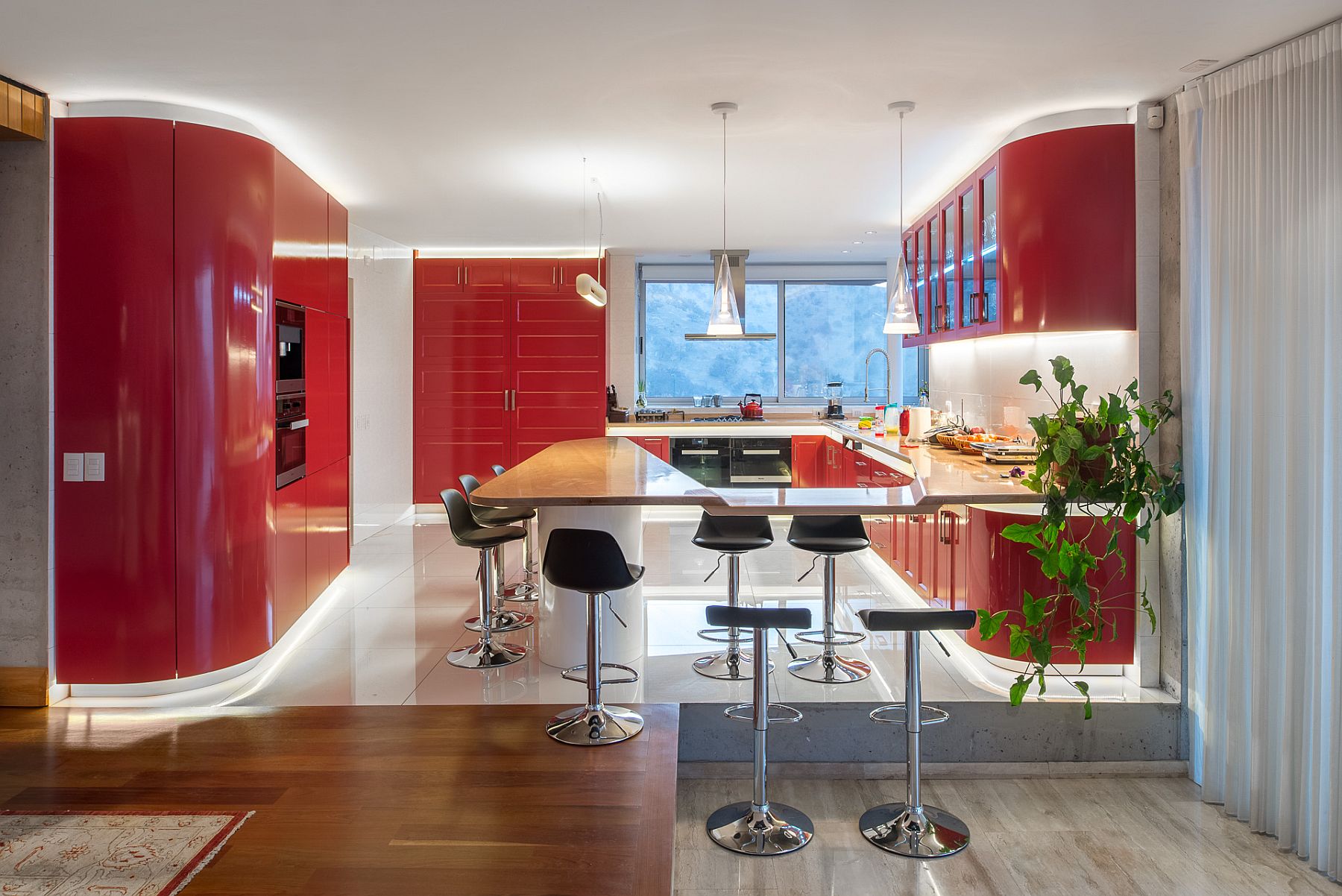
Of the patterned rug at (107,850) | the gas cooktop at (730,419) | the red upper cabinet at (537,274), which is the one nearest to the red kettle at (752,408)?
the gas cooktop at (730,419)

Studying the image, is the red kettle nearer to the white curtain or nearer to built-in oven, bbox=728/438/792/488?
built-in oven, bbox=728/438/792/488

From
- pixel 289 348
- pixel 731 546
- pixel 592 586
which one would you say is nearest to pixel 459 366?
pixel 289 348

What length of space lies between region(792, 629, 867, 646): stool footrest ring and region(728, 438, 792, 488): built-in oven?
12.1ft

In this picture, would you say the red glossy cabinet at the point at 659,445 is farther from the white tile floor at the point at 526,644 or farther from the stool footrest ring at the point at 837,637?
the stool footrest ring at the point at 837,637

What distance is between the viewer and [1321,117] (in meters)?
2.91

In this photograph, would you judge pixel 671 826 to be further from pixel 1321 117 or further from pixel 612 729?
pixel 1321 117

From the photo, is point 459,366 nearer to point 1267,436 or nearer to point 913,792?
point 913,792

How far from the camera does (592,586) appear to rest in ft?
10.4

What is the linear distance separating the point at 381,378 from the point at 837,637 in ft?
15.4

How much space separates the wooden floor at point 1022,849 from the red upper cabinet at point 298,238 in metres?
3.15

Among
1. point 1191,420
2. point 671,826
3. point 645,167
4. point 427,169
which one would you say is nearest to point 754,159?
point 645,167

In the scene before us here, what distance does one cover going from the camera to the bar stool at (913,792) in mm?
2746

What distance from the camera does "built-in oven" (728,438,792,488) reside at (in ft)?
27.1

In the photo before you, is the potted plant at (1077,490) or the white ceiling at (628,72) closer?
the white ceiling at (628,72)
